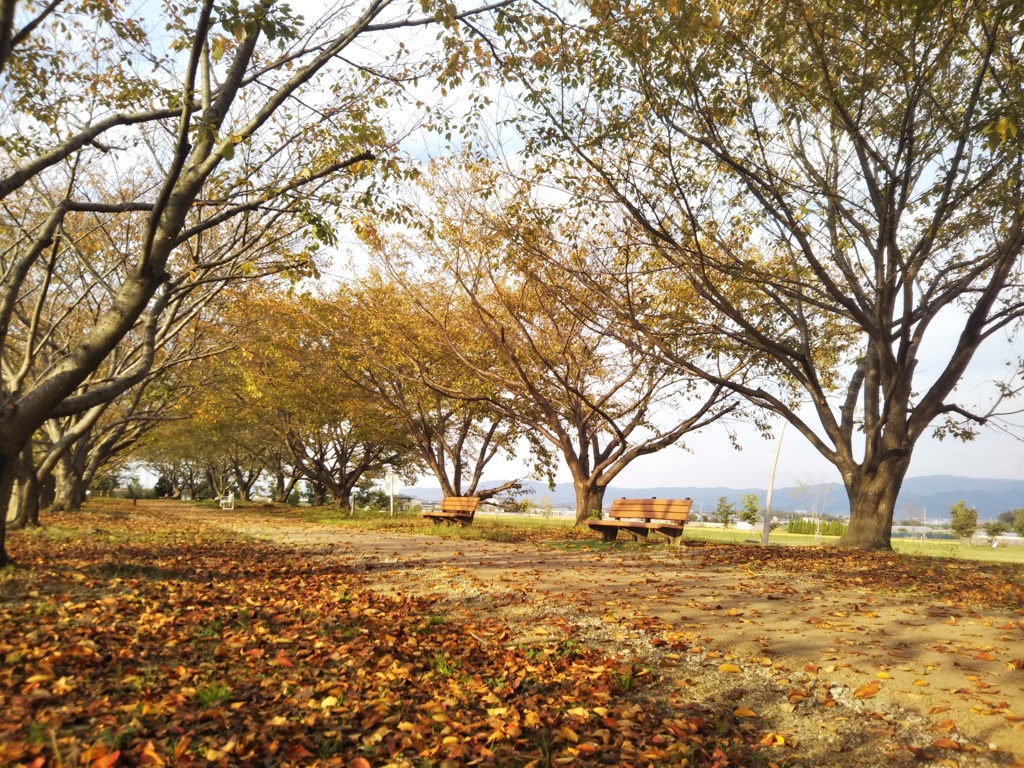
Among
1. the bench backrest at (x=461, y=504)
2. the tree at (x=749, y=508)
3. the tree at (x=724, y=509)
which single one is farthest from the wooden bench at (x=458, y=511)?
the tree at (x=724, y=509)

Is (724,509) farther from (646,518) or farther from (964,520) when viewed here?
(646,518)

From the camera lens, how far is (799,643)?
17.2 feet

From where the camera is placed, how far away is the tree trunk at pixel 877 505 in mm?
11852

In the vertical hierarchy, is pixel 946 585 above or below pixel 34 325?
below

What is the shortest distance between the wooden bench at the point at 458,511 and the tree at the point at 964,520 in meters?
38.5

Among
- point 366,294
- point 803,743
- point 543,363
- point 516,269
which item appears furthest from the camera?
point 366,294

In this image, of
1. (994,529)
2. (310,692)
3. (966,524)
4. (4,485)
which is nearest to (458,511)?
(4,485)

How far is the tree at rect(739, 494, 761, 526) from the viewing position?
3606 cm

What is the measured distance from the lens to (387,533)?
15.9 m

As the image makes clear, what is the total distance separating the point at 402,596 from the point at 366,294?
15.8 metres

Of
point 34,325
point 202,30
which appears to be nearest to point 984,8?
point 202,30

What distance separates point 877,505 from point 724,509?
26822 millimetres

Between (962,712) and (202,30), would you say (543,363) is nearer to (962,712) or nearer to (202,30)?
(202,30)

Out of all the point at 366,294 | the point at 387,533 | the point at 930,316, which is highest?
the point at 366,294
